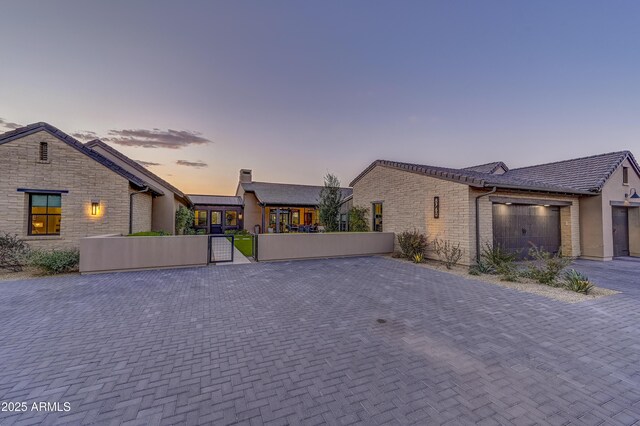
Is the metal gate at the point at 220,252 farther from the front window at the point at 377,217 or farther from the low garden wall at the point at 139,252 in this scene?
the front window at the point at 377,217

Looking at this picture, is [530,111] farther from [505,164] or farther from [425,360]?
[425,360]

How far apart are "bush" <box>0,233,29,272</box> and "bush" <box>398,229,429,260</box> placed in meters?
14.3

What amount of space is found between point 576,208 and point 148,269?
1909 centimetres

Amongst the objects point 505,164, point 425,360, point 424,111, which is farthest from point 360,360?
point 505,164

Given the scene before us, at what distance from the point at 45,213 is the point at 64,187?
115cm

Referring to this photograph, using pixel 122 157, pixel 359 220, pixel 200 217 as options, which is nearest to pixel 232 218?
pixel 200 217

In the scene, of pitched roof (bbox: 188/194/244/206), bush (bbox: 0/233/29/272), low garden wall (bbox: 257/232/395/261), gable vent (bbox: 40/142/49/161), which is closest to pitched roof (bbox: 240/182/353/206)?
pitched roof (bbox: 188/194/244/206)

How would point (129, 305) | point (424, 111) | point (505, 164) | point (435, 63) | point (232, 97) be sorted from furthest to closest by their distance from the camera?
point (505, 164)
point (424, 111)
point (232, 97)
point (435, 63)
point (129, 305)

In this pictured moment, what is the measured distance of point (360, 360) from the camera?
3.33 m

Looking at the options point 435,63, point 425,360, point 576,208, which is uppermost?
point 435,63

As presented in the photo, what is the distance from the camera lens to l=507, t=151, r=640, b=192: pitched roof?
12.0 metres

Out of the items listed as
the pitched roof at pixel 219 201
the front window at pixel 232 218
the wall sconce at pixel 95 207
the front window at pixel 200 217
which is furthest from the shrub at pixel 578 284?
the front window at pixel 200 217

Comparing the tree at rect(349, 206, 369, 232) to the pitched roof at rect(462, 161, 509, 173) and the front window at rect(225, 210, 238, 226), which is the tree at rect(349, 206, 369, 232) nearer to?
the pitched roof at rect(462, 161, 509, 173)

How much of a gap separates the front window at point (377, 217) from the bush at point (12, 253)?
14819 mm
